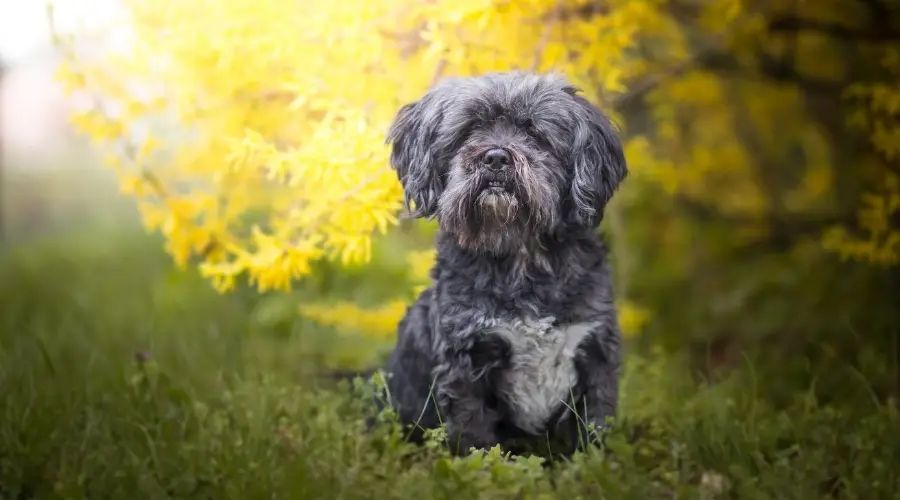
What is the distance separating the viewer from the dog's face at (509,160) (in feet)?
8.16

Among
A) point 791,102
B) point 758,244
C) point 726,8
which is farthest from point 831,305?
point 726,8

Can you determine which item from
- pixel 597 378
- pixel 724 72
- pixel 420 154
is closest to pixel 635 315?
pixel 724 72

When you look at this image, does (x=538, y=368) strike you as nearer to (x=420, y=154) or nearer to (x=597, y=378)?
(x=597, y=378)

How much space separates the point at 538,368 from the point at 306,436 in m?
0.85

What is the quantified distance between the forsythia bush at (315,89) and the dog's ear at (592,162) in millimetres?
583

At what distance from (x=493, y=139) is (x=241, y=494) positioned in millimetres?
1224

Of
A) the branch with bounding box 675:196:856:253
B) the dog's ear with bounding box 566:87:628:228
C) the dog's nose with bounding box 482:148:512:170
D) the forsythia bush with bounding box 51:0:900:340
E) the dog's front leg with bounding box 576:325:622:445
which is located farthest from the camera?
the branch with bounding box 675:196:856:253

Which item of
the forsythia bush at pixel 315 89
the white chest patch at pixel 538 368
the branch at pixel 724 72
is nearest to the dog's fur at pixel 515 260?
the white chest patch at pixel 538 368

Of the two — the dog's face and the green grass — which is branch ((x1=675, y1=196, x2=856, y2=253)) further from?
the dog's face

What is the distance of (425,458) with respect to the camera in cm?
271

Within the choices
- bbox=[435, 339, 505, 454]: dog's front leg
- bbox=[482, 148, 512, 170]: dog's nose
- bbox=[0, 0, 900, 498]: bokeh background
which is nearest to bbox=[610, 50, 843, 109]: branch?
bbox=[0, 0, 900, 498]: bokeh background

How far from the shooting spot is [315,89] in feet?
10.1

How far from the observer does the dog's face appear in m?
2.49

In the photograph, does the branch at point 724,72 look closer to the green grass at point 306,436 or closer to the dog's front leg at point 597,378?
the green grass at point 306,436
